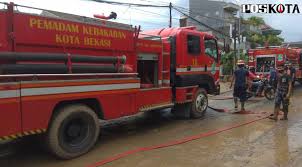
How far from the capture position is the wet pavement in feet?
19.3

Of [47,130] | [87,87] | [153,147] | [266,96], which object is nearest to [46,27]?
[87,87]

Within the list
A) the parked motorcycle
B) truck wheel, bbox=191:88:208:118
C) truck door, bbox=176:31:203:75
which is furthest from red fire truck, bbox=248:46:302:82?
truck door, bbox=176:31:203:75

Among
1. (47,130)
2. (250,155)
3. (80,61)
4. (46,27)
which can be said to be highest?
(46,27)

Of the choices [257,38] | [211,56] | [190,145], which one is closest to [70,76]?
[190,145]

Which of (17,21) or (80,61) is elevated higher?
(17,21)

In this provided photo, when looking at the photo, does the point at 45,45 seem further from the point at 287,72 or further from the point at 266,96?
the point at 266,96

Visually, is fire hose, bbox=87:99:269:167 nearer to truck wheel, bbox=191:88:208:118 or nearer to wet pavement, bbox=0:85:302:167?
wet pavement, bbox=0:85:302:167

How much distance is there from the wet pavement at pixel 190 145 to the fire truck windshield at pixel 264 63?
30.9 feet

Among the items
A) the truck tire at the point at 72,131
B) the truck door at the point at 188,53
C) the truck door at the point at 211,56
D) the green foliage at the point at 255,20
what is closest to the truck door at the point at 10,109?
the truck tire at the point at 72,131

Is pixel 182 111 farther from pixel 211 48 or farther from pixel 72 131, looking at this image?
pixel 72 131

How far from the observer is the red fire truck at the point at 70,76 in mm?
5297

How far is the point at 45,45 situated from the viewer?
19.4 feet

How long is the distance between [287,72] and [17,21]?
25.0ft

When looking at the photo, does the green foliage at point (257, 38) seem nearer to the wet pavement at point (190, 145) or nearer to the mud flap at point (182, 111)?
the mud flap at point (182, 111)
